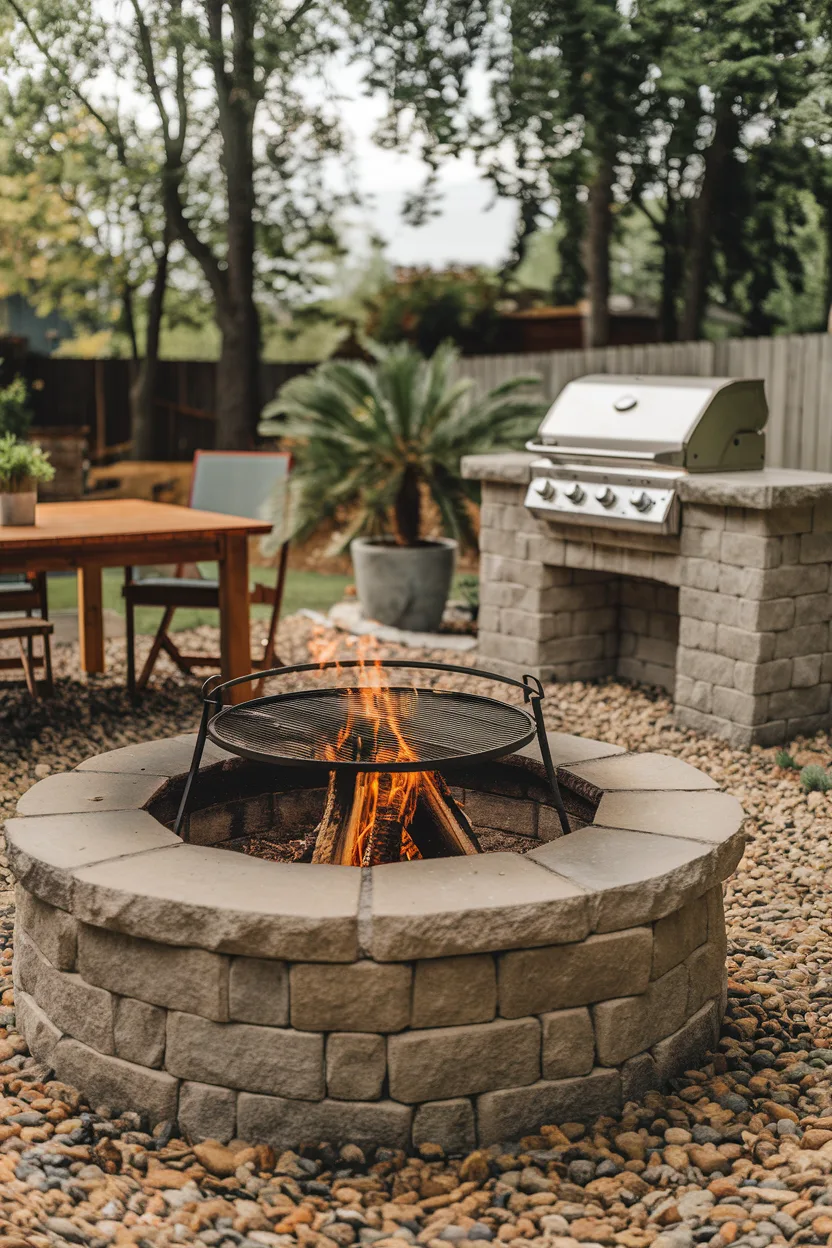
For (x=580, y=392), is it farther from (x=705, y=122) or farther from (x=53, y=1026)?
(x=705, y=122)

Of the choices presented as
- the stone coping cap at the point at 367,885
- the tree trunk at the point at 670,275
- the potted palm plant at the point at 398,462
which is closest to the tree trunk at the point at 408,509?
the potted palm plant at the point at 398,462

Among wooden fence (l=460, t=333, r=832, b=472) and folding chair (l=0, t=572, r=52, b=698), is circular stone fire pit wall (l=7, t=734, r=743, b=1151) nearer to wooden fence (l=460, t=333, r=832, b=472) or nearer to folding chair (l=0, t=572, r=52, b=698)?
folding chair (l=0, t=572, r=52, b=698)

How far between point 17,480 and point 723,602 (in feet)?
10.9

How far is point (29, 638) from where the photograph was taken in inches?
238

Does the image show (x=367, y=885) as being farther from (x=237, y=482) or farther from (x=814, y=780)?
(x=237, y=482)

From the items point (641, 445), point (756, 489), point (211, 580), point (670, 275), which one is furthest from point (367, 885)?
point (670, 275)

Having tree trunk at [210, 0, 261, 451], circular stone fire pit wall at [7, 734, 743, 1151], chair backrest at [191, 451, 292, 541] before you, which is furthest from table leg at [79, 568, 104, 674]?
tree trunk at [210, 0, 261, 451]

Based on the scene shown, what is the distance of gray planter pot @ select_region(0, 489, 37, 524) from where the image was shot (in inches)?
216

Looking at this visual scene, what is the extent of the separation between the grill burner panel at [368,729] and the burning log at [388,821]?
0.11 meters

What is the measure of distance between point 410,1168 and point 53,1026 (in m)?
0.91

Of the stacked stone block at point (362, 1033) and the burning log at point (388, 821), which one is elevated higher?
the burning log at point (388, 821)

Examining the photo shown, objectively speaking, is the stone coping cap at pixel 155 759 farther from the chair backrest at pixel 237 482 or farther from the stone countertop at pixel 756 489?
the chair backrest at pixel 237 482

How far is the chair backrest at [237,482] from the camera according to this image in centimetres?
674

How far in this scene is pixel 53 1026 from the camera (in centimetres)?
272
